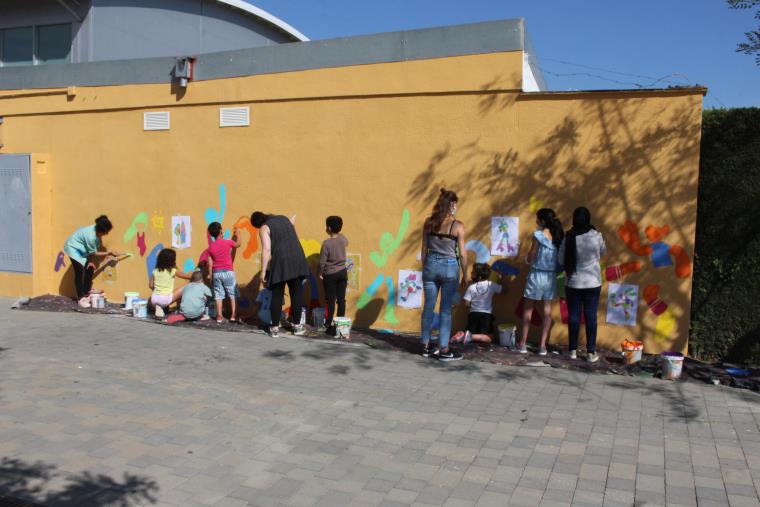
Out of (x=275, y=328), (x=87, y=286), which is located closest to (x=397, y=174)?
(x=275, y=328)

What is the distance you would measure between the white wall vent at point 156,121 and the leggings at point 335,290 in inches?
150

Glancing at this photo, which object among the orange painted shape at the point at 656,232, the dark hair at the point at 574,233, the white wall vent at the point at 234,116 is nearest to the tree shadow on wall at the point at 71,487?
the dark hair at the point at 574,233

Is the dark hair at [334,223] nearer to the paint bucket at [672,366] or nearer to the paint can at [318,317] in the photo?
the paint can at [318,317]

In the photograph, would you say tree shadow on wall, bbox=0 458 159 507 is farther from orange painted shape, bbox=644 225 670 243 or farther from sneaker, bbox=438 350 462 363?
orange painted shape, bbox=644 225 670 243

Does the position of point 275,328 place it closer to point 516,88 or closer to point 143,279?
point 143,279

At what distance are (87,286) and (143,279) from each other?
89 cm

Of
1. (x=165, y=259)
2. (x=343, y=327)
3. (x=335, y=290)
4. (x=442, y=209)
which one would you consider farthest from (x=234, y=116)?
(x=442, y=209)

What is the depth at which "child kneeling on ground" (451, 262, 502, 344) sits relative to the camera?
7.44 metres

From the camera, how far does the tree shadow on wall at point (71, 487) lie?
3818mm

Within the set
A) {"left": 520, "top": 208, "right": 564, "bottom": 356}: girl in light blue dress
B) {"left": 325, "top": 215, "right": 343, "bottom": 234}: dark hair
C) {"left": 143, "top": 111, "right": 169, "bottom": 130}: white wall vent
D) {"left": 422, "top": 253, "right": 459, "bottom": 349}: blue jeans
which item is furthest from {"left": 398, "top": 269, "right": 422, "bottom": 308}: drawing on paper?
{"left": 143, "top": 111, "right": 169, "bottom": 130}: white wall vent

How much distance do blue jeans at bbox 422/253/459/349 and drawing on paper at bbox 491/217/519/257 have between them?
93 cm

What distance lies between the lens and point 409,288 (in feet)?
26.8

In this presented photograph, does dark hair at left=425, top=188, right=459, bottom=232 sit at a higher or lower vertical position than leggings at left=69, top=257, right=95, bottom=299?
higher

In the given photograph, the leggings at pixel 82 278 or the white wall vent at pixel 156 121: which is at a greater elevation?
the white wall vent at pixel 156 121
